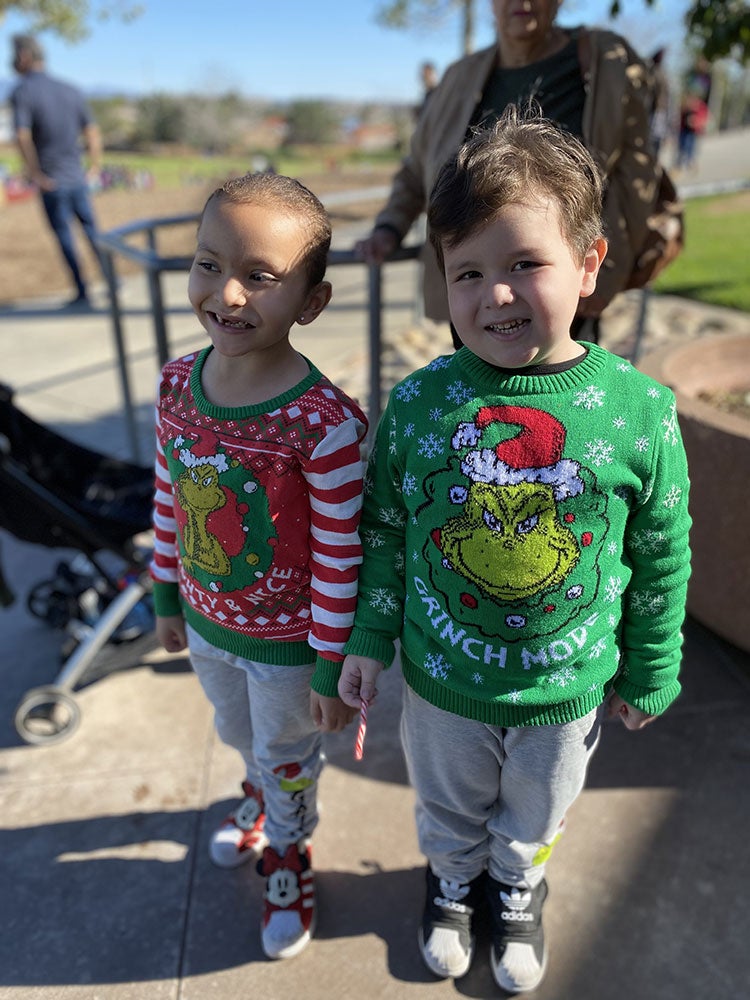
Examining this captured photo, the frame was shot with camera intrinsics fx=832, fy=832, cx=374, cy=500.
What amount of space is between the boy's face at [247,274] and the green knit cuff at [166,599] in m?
0.62

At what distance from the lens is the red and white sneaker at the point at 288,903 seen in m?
1.84

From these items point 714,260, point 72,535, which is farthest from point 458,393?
point 714,260

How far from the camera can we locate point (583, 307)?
221 cm

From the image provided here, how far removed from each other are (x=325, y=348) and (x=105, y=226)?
8150 mm

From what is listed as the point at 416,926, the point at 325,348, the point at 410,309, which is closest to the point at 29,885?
the point at 416,926

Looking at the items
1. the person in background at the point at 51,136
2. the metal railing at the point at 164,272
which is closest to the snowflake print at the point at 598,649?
the metal railing at the point at 164,272

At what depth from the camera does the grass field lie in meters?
7.34

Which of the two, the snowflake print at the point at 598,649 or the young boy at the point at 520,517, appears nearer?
the young boy at the point at 520,517

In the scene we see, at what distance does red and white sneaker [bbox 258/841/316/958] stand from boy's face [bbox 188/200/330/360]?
1172 millimetres

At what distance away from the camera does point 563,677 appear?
4.77 ft

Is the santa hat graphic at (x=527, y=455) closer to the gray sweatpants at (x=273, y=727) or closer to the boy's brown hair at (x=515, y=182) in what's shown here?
the boy's brown hair at (x=515, y=182)

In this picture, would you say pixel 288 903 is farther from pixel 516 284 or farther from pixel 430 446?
pixel 516 284

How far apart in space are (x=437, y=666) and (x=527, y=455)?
0.43m

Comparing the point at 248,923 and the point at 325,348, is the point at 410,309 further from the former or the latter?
the point at 248,923
